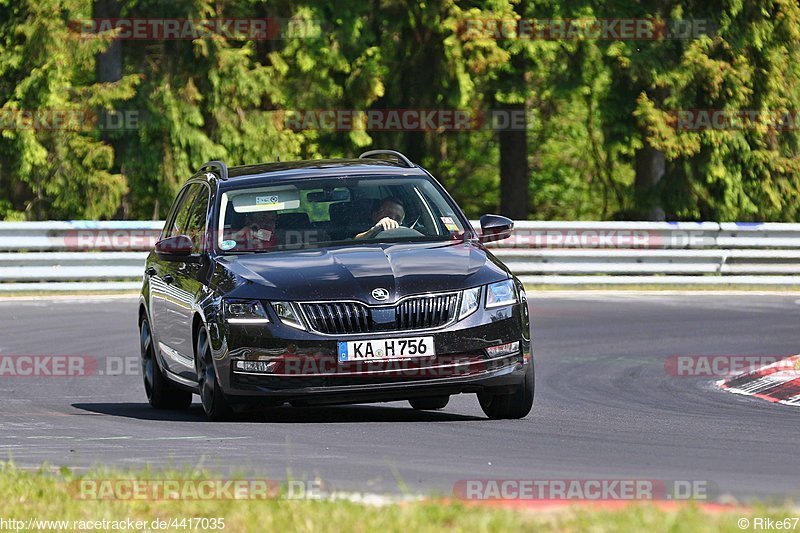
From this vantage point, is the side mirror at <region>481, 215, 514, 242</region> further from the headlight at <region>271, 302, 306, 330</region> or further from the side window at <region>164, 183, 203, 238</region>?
the side window at <region>164, 183, 203, 238</region>

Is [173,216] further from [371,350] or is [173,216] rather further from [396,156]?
[371,350]

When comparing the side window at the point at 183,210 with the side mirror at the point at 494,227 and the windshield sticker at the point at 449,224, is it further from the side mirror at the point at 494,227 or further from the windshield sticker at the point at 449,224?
the side mirror at the point at 494,227

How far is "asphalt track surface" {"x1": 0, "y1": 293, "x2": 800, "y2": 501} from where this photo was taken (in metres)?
7.49

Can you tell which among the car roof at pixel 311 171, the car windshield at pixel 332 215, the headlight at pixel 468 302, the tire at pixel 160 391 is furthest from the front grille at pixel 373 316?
the tire at pixel 160 391

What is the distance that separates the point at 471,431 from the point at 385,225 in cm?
191

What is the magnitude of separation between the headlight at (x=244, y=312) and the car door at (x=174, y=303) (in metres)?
0.82

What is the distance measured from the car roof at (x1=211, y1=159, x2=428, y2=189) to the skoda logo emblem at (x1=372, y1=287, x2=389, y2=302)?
1.81 m

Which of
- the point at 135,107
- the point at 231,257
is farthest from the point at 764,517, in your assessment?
the point at 135,107

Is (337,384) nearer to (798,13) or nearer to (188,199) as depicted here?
(188,199)

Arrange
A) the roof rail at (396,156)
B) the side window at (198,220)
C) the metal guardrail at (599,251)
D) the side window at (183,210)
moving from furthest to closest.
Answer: the metal guardrail at (599,251)
the side window at (183,210)
the roof rail at (396,156)
the side window at (198,220)

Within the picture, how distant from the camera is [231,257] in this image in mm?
10336

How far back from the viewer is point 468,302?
9.59 metres

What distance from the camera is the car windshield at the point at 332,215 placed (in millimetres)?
10562

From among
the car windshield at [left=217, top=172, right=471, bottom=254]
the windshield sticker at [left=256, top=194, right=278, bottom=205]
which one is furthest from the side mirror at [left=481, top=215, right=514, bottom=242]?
the windshield sticker at [left=256, top=194, right=278, bottom=205]
